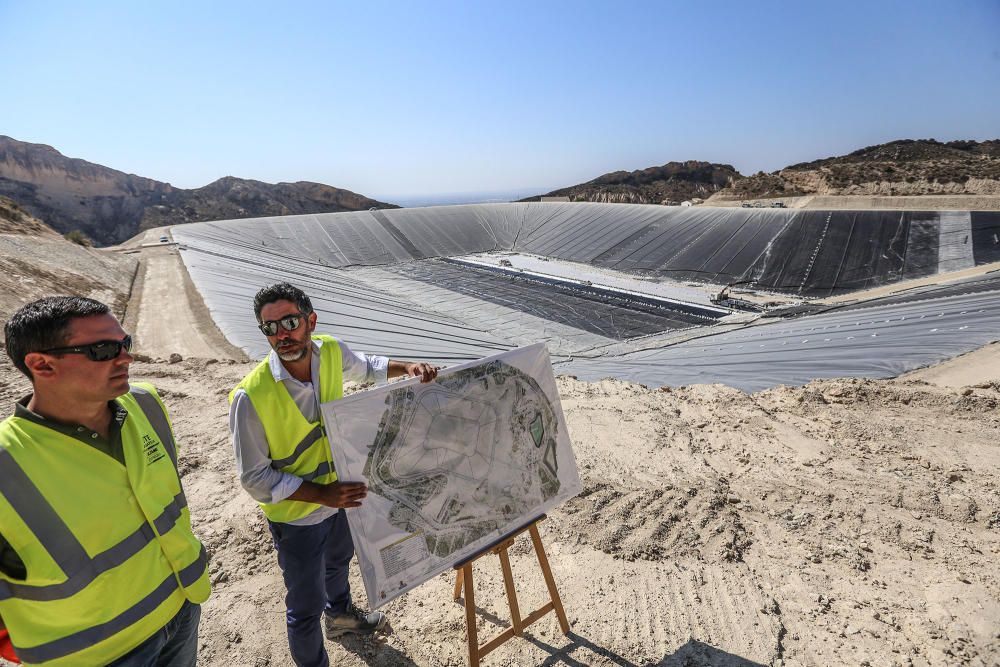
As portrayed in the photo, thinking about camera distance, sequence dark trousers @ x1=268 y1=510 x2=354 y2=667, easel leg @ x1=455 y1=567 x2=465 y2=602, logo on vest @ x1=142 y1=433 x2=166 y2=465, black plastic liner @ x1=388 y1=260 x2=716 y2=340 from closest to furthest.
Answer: logo on vest @ x1=142 y1=433 x2=166 y2=465 < dark trousers @ x1=268 y1=510 x2=354 y2=667 < easel leg @ x1=455 y1=567 x2=465 y2=602 < black plastic liner @ x1=388 y1=260 x2=716 y2=340

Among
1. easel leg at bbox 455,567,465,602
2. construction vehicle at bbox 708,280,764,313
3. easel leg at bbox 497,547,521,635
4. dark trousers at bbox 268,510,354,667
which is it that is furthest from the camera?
construction vehicle at bbox 708,280,764,313

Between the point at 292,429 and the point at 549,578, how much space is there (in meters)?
1.86

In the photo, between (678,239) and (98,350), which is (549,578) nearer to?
(98,350)

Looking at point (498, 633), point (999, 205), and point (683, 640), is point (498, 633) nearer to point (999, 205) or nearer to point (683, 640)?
point (683, 640)

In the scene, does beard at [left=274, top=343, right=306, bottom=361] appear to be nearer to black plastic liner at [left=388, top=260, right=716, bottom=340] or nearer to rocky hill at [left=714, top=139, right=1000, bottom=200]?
black plastic liner at [left=388, top=260, right=716, bottom=340]

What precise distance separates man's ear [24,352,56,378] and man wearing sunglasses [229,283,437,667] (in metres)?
0.71

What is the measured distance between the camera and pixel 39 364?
5.91 ft

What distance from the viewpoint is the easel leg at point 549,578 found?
3.10 metres

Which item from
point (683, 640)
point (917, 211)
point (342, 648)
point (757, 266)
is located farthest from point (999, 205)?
point (342, 648)

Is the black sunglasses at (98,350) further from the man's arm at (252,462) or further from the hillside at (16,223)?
the hillside at (16,223)

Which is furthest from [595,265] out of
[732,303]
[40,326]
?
[40,326]

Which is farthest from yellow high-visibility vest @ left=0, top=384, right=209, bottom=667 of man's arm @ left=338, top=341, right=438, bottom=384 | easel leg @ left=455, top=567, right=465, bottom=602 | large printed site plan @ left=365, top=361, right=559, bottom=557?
easel leg @ left=455, top=567, right=465, bottom=602

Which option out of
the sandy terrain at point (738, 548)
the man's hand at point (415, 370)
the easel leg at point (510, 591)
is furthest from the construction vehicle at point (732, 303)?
the man's hand at point (415, 370)

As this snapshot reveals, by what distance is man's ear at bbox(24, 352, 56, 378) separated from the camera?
5.84 ft
